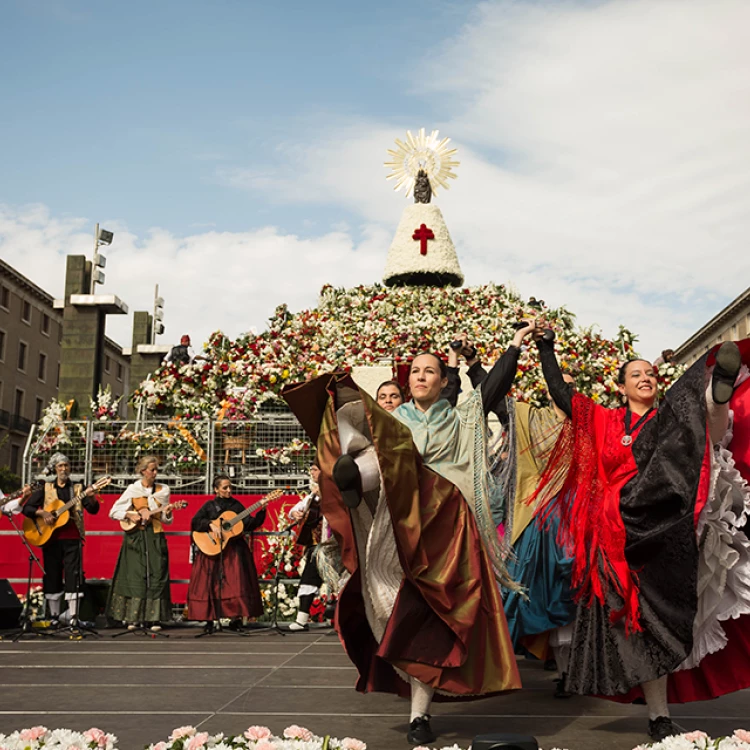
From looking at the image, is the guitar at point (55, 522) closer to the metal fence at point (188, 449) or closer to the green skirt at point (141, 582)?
the green skirt at point (141, 582)

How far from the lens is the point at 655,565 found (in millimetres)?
4379

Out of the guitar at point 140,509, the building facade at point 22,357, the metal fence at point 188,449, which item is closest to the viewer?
the guitar at point 140,509

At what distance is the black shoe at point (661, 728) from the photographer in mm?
4242

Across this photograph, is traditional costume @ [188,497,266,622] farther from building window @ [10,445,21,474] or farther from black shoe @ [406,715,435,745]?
building window @ [10,445,21,474]

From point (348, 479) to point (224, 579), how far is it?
616 centimetres

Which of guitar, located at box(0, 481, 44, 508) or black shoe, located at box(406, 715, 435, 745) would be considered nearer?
black shoe, located at box(406, 715, 435, 745)

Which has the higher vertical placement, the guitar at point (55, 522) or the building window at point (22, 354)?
the building window at point (22, 354)

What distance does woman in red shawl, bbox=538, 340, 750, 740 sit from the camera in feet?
14.0

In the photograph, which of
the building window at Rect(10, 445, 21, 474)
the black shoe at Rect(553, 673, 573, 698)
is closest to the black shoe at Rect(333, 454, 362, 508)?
the black shoe at Rect(553, 673, 573, 698)

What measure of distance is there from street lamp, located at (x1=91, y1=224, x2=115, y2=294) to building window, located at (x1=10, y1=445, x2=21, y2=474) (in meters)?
31.9

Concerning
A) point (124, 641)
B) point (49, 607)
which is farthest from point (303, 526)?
point (49, 607)

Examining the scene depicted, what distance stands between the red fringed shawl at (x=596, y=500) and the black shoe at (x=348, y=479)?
1.26 m

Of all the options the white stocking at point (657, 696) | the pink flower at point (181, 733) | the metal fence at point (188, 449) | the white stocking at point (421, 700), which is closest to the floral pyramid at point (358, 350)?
the metal fence at point (188, 449)

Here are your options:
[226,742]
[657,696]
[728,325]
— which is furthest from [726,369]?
[728,325]
